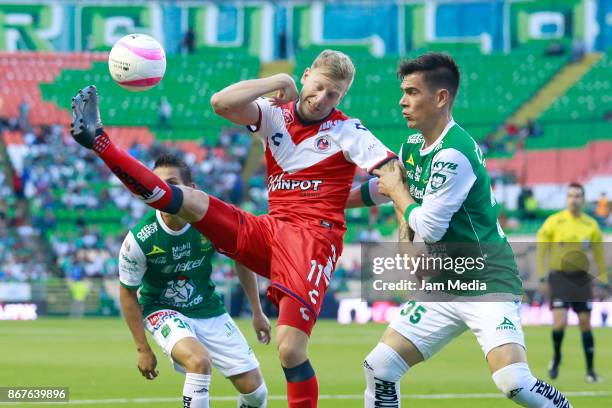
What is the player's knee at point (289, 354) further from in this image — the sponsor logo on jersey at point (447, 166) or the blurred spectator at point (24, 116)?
the blurred spectator at point (24, 116)

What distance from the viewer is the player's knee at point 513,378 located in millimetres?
6516

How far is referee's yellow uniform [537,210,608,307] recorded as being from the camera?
1468cm

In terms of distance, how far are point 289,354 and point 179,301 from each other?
66.7 inches

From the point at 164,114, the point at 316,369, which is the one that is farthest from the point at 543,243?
the point at 164,114

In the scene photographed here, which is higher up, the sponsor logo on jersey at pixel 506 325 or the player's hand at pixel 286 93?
the player's hand at pixel 286 93

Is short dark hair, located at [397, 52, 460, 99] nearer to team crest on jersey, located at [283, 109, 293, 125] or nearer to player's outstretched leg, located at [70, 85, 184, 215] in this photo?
team crest on jersey, located at [283, 109, 293, 125]

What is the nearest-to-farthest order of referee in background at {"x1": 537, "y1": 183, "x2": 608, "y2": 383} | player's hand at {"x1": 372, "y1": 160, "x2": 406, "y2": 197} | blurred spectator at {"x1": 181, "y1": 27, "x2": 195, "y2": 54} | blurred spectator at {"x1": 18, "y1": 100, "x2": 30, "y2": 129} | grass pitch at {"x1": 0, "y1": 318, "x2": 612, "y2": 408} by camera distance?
1. player's hand at {"x1": 372, "y1": 160, "x2": 406, "y2": 197}
2. grass pitch at {"x1": 0, "y1": 318, "x2": 612, "y2": 408}
3. referee in background at {"x1": 537, "y1": 183, "x2": 608, "y2": 383}
4. blurred spectator at {"x1": 18, "y1": 100, "x2": 30, "y2": 129}
5. blurred spectator at {"x1": 181, "y1": 27, "x2": 195, "y2": 54}

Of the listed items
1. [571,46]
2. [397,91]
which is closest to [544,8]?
[571,46]

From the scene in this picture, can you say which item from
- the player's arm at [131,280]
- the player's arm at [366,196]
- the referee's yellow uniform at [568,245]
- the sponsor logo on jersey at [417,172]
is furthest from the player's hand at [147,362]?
the referee's yellow uniform at [568,245]

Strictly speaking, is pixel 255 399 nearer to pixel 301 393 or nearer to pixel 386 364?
pixel 301 393

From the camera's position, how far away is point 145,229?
813cm

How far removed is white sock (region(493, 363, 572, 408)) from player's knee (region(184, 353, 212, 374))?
213cm

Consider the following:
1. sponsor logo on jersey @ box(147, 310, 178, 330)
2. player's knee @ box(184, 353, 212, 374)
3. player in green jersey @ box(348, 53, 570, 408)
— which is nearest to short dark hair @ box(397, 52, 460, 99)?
player in green jersey @ box(348, 53, 570, 408)

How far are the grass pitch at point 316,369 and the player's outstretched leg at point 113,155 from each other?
169 inches
